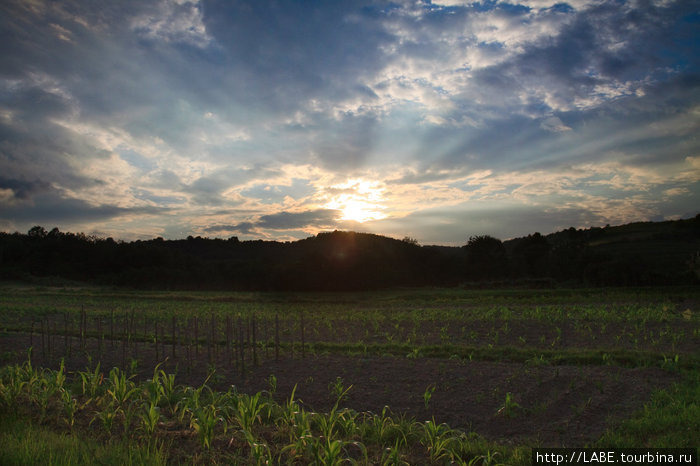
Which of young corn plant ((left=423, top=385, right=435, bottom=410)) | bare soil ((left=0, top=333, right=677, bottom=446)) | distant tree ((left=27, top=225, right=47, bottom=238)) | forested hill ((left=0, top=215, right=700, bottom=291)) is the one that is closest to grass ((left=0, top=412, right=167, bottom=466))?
bare soil ((left=0, top=333, right=677, bottom=446))

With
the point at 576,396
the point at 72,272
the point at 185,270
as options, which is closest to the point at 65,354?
the point at 576,396

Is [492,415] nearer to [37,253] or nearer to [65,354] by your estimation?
[65,354]

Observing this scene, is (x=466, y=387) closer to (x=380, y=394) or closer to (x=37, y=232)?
(x=380, y=394)

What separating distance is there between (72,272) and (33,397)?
3164 inches

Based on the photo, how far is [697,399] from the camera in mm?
7258

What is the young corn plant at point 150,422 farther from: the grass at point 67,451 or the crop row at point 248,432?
the grass at point 67,451

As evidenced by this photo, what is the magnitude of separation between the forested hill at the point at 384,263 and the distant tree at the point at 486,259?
15cm

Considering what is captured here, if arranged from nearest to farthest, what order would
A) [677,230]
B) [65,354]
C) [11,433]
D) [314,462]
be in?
[314,462] → [11,433] → [65,354] → [677,230]

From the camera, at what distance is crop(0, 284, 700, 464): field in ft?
17.5

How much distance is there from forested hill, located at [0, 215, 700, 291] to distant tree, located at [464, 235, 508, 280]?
152 millimetres

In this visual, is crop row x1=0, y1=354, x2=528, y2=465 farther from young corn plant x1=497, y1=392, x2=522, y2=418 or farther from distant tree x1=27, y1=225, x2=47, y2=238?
distant tree x1=27, y1=225, x2=47, y2=238

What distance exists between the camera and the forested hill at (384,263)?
46.0 meters

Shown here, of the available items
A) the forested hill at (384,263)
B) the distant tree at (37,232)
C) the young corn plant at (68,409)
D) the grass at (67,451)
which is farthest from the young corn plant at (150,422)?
the distant tree at (37,232)

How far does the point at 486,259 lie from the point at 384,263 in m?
15.5
